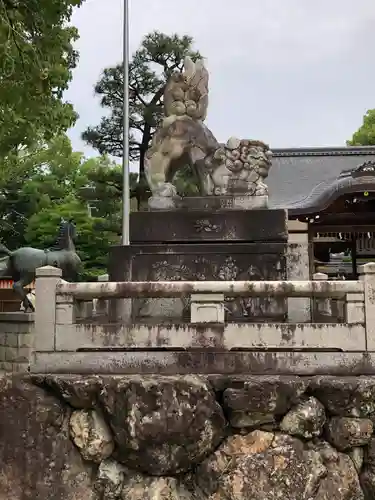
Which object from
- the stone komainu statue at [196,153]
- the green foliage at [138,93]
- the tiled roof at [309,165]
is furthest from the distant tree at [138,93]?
the stone komainu statue at [196,153]

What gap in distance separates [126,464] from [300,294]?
2095 millimetres

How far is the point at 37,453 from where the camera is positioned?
4113 millimetres

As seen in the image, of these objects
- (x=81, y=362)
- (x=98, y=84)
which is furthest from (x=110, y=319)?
(x=98, y=84)

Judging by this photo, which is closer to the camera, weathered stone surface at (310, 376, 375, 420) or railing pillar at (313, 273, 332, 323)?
weathered stone surface at (310, 376, 375, 420)

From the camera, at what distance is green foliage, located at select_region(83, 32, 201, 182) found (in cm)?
1659

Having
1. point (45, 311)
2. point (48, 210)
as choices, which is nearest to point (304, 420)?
point (45, 311)

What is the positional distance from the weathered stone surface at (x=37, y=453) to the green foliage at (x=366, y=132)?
23698mm

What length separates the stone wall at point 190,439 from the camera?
3.99m

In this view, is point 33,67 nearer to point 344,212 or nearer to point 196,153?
point 196,153

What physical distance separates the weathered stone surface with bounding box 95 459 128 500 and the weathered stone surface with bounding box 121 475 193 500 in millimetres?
56

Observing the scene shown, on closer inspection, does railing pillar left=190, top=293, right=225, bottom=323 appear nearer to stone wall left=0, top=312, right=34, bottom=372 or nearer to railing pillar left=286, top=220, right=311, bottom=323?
railing pillar left=286, top=220, right=311, bottom=323

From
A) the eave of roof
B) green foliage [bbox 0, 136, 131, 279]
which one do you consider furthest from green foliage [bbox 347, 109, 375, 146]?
green foliage [bbox 0, 136, 131, 279]

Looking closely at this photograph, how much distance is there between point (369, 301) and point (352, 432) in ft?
3.68

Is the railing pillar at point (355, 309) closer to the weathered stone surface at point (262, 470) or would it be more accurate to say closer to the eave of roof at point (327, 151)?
the weathered stone surface at point (262, 470)
